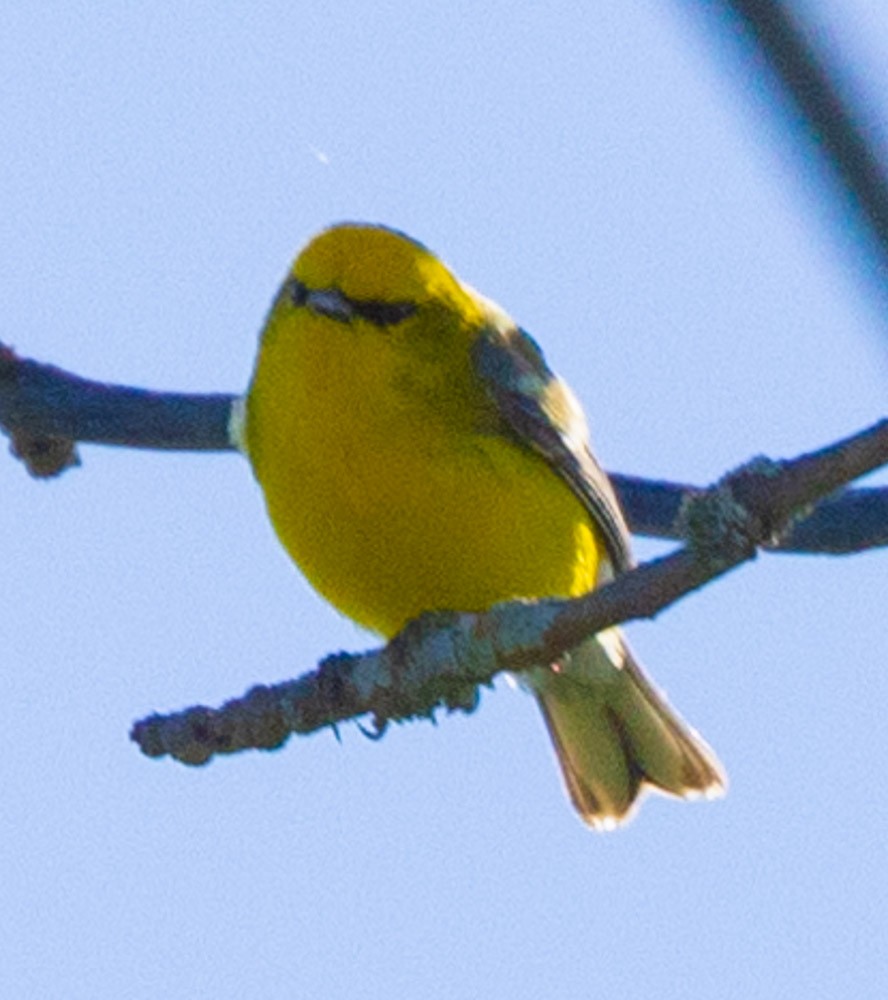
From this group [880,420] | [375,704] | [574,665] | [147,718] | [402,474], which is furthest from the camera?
[574,665]

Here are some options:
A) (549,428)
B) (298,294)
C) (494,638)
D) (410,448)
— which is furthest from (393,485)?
(494,638)

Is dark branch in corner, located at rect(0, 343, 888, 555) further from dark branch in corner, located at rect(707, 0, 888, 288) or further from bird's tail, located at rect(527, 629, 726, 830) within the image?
dark branch in corner, located at rect(707, 0, 888, 288)

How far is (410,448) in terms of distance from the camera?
390cm

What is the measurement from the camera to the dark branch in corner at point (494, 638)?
2.11 meters

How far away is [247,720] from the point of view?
3264 mm

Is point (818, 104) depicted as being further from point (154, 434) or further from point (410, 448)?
point (410, 448)

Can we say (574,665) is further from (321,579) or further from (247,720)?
(247,720)

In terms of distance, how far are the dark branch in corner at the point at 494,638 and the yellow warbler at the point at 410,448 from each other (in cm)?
20

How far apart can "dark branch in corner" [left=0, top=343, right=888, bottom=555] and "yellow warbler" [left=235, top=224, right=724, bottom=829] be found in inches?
6.5

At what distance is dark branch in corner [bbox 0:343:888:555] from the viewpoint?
3.37m

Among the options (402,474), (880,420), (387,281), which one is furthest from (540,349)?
(880,420)

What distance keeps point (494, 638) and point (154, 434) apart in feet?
3.35

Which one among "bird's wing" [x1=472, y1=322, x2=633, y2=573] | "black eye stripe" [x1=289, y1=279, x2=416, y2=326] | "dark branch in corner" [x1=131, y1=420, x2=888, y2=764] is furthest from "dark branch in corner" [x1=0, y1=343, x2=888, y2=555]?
"dark branch in corner" [x1=131, y1=420, x2=888, y2=764]

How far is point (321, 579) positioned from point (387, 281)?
2.66ft
